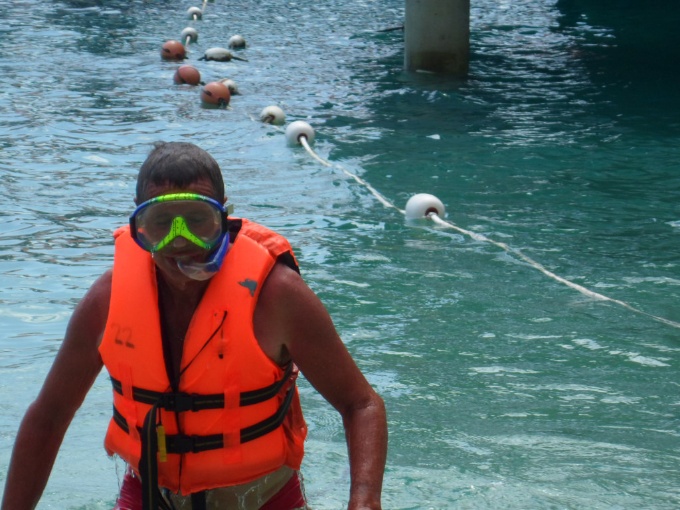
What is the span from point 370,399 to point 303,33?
65.5 feet

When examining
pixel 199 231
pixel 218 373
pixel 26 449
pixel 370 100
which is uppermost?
pixel 199 231

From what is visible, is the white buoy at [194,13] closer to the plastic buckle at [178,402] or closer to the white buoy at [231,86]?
the white buoy at [231,86]

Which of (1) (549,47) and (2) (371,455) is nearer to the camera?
(2) (371,455)

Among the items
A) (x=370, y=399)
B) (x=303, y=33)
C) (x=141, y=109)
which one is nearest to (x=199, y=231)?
(x=370, y=399)

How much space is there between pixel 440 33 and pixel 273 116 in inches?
173

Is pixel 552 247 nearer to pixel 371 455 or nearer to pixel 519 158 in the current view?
pixel 519 158

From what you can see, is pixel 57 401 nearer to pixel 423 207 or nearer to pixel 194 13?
pixel 423 207

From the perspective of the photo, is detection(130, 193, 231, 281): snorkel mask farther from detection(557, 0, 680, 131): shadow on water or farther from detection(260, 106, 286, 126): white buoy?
detection(557, 0, 680, 131): shadow on water

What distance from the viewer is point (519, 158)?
1235 centimetres

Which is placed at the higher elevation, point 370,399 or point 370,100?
point 370,399

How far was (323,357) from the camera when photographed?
3002 mm

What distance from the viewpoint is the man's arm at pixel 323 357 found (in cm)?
296

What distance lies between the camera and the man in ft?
9.76

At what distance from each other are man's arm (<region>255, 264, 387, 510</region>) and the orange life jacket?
0.16 ft
